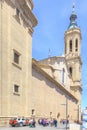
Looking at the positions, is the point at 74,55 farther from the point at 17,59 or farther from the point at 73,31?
the point at 17,59

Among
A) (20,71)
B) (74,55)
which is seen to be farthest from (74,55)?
(20,71)

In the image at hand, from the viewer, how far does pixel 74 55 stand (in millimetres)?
88688

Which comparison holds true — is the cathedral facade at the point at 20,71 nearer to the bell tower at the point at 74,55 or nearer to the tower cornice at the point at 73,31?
the bell tower at the point at 74,55

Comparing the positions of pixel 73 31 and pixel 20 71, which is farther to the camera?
pixel 73 31

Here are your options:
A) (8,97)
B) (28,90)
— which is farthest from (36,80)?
(8,97)

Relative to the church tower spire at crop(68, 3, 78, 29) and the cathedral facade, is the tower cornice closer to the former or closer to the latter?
the church tower spire at crop(68, 3, 78, 29)

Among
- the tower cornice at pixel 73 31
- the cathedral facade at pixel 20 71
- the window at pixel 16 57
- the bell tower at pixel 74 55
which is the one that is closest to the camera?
the cathedral facade at pixel 20 71

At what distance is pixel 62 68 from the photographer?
73.9m

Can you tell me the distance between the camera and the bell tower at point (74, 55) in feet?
287

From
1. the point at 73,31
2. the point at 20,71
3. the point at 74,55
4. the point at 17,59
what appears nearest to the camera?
the point at 17,59

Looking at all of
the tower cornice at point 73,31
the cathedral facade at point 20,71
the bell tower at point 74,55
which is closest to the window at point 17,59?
the cathedral facade at point 20,71

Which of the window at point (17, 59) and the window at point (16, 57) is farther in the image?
the window at point (16, 57)

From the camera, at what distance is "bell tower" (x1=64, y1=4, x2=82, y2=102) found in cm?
8762

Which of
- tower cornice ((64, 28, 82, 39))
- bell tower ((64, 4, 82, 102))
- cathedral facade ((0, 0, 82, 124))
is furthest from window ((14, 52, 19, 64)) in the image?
tower cornice ((64, 28, 82, 39))
